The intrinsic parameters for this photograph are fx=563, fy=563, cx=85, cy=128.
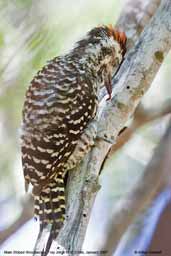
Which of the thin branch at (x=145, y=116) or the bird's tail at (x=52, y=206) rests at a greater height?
the thin branch at (x=145, y=116)

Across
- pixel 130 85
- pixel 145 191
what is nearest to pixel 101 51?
pixel 130 85

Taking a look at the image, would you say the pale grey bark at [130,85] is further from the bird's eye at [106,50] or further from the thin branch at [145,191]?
the thin branch at [145,191]

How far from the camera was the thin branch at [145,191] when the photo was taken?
2.88 metres

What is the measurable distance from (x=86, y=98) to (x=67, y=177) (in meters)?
0.41

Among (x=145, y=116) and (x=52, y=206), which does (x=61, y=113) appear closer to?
(x=52, y=206)

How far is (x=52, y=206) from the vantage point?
2402 mm

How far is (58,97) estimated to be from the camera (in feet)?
8.32

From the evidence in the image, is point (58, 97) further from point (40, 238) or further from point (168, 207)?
point (168, 207)

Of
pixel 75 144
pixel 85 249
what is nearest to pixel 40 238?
pixel 85 249

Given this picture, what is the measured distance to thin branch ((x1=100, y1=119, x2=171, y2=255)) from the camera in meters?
2.88

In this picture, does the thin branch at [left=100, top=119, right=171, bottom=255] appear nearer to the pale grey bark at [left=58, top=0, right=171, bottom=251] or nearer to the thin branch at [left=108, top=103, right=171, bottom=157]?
the thin branch at [left=108, top=103, right=171, bottom=157]

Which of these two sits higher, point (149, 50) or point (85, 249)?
point (149, 50)

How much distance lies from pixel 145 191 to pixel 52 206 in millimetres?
805

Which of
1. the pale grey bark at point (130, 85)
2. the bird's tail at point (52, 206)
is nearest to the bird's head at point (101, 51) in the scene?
the pale grey bark at point (130, 85)
